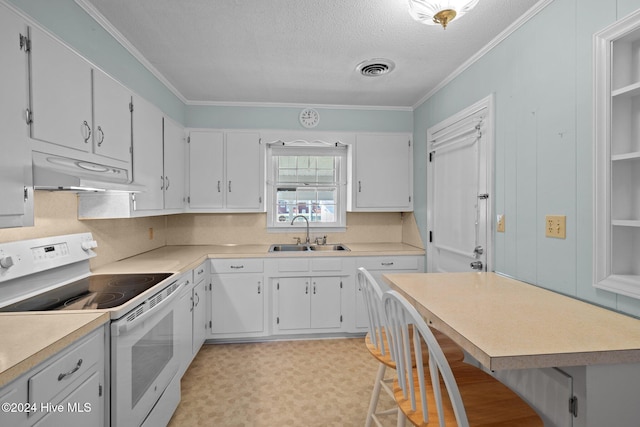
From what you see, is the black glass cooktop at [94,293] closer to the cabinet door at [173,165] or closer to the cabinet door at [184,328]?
the cabinet door at [184,328]

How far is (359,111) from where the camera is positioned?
3.37 metres

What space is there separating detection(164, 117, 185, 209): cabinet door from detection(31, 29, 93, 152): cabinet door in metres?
1.05

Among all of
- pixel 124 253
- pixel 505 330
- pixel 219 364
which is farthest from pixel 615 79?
pixel 124 253

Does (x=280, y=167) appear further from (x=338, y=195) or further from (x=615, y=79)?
(x=615, y=79)

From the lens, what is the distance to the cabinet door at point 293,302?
2.90 m

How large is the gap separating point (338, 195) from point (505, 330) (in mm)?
2617

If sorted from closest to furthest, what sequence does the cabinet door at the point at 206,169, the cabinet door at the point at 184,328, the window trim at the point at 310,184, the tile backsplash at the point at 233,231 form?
the cabinet door at the point at 184,328, the tile backsplash at the point at 233,231, the cabinet door at the point at 206,169, the window trim at the point at 310,184

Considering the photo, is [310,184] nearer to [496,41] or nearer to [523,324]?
[496,41]

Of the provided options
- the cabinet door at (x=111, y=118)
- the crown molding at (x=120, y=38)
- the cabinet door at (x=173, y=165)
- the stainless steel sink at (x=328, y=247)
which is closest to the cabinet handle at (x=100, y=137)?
the cabinet door at (x=111, y=118)

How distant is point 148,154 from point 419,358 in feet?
7.37

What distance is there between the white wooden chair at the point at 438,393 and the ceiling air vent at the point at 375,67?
1.90m

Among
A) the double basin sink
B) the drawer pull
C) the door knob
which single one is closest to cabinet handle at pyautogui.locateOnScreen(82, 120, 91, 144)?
the drawer pull

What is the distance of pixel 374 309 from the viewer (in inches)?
58.1

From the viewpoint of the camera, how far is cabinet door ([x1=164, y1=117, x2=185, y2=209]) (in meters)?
2.61
